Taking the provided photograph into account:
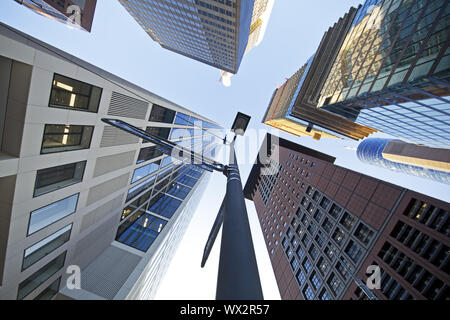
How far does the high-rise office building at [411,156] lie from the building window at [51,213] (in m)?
82.4

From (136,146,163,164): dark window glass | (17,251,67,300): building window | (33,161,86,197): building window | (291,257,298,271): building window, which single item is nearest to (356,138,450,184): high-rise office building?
(291,257,298,271): building window

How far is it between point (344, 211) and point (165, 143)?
3831cm

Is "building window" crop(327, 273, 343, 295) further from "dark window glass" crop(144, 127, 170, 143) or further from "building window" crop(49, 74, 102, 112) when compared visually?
"building window" crop(49, 74, 102, 112)

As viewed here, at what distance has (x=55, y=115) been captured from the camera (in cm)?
1135

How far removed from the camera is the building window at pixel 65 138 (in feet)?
38.0

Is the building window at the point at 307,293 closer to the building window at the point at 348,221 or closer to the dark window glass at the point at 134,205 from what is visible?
the building window at the point at 348,221

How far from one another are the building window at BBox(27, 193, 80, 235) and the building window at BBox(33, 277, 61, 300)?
6988 millimetres

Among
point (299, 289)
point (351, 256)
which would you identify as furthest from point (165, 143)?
point (299, 289)

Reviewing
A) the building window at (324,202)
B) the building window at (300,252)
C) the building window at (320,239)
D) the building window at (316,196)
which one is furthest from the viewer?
the building window at (316,196)

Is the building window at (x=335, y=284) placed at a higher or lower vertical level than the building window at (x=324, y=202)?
lower

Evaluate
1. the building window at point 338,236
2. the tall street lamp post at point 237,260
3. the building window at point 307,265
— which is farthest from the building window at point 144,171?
the building window at point 307,265

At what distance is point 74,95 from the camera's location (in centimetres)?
1232

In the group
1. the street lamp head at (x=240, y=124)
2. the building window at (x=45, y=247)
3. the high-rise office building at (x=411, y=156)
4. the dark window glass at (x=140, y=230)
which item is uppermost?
the high-rise office building at (x=411, y=156)

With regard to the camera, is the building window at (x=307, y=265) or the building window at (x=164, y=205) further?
the building window at (x=307, y=265)
